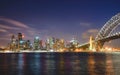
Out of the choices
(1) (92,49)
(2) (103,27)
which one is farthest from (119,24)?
(1) (92,49)

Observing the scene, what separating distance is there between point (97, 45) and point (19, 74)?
327ft

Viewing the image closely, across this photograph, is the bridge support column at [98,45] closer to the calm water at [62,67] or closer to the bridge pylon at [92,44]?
the bridge pylon at [92,44]

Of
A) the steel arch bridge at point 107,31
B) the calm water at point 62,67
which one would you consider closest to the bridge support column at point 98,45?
the steel arch bridge at point 107,31

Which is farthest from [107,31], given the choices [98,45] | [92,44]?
[92,44]

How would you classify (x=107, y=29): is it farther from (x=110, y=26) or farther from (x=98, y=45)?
(x=98, y=45)

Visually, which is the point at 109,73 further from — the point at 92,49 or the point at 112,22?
the point at 92,49

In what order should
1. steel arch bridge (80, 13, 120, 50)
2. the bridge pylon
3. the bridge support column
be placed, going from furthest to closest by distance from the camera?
the bridge pylon → the bridge support column → steel arch bridge (80, 13, 120, 50)

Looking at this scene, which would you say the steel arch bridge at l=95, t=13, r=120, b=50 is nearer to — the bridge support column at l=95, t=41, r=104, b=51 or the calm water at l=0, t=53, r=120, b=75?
the bridge support column at l=95, t=41, r=104, b=51

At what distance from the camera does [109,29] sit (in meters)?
123

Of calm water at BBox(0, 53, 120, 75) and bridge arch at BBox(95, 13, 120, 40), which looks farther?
bridge arch at BBox(95, 13, 120, 40)

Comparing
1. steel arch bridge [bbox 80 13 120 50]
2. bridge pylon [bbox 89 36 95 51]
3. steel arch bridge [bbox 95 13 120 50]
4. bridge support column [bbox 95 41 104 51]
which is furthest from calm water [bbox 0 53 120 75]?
bridge pylon [bbox 89 36 95 51]

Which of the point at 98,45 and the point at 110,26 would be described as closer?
the point at 110,26

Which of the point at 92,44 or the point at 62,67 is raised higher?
the point at 92,44

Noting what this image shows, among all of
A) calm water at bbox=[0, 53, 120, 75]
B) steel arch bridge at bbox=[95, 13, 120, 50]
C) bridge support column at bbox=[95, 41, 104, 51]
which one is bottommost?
calm water at bbox=[0, 53, 120, 75]
